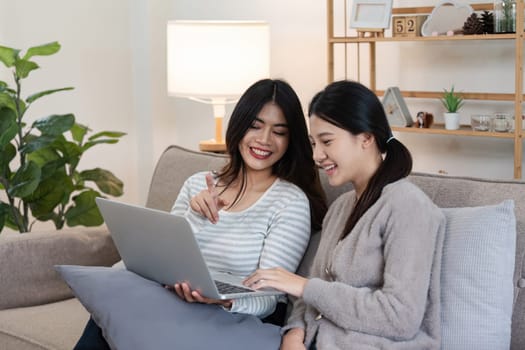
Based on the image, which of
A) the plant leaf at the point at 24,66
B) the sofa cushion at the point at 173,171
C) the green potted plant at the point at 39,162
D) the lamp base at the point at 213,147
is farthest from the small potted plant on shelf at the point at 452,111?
the plant leaf at the point at 24,66

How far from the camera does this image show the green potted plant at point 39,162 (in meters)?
2.99

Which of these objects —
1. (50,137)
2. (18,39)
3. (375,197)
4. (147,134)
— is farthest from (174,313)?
(147,134)

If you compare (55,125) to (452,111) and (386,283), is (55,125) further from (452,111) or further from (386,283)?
(386,283)

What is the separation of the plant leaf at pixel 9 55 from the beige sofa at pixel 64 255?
686 millimetres

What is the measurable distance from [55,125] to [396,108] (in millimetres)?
1297

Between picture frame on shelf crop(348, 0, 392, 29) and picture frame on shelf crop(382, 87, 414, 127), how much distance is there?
0.26 metres

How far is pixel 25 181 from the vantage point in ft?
9.84

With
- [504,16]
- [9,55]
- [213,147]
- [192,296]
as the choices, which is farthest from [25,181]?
[504,16]

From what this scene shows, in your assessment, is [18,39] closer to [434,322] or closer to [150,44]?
[150,44]

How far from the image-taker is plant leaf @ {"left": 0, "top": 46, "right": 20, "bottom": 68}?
3002mm

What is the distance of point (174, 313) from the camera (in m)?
1.89

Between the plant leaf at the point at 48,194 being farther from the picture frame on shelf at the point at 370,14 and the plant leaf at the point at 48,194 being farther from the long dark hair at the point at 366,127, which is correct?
the long dark hair at the point at 366,127

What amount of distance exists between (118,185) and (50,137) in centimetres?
40

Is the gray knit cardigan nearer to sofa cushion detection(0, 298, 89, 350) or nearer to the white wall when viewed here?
sofa cushion detection(0, 298, 89, 350)
